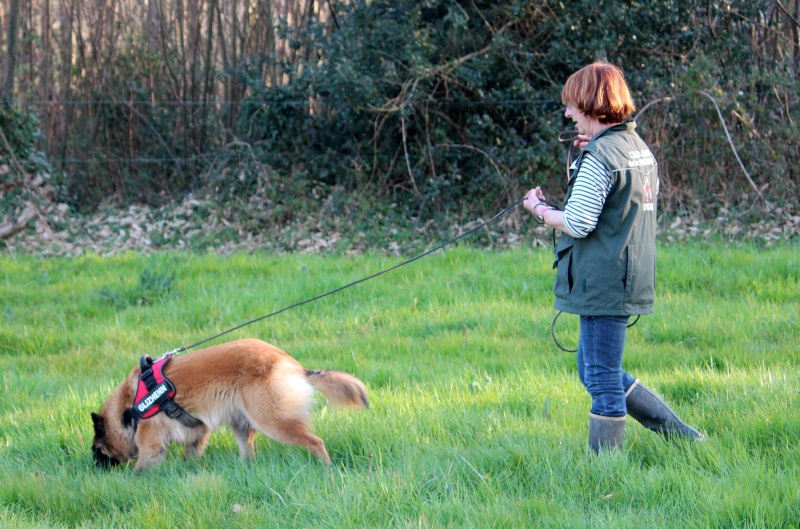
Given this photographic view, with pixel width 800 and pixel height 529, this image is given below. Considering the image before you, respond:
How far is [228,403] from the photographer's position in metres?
4.11

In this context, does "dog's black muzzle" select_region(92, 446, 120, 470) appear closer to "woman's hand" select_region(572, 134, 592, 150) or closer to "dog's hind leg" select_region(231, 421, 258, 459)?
"dog's hind leg" select_region(231, 421, 258, 459)

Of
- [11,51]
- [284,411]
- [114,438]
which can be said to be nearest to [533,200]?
[284,411]

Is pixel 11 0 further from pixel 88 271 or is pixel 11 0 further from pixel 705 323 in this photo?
pixel 705 323

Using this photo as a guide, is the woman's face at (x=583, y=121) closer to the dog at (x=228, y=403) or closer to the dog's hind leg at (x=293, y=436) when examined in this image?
the dog at (x=228, y=403)

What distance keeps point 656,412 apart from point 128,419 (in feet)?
9.40

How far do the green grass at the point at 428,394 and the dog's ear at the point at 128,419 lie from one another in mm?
278

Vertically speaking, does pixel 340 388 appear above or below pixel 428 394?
above

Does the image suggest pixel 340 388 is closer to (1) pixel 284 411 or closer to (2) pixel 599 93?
(1) pixel 284 411

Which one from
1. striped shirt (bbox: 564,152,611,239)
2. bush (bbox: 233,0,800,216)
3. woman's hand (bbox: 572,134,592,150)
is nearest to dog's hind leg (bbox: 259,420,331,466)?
striped shirt (bbox: 564,152,611,239)

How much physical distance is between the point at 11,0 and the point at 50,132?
2.81 m

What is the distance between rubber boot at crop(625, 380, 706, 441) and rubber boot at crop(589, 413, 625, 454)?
0.23 metres

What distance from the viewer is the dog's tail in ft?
13.1

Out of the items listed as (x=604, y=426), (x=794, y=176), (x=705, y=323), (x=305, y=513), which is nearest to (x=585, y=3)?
(x=794, y=176)

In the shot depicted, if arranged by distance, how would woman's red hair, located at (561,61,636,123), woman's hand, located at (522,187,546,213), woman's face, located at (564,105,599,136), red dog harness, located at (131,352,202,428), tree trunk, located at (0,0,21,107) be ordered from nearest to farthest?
woman's red hair, located at (561,61,636,123) → woman's face, located at (564,105,599,136) → woman's hand, located at (522,187,546,213) → red dog harness, located at (131,352,202,428) → tree trunk, located at (0,0,21,107)
